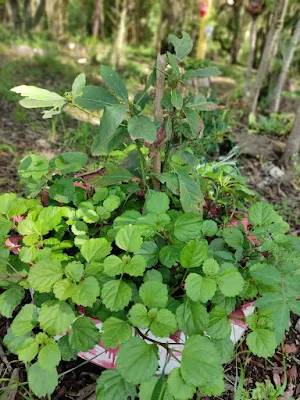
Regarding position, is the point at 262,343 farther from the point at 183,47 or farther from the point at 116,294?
the point at 183,47

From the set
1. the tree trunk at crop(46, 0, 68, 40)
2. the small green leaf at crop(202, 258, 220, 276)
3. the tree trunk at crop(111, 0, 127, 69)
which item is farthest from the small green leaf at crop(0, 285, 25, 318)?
the tree trunk at crop(46, 0, 68, 40)

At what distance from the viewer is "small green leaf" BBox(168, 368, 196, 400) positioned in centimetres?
80

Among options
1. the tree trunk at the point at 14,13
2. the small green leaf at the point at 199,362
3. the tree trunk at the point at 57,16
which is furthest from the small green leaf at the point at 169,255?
the tree trunk at the point at 14,13

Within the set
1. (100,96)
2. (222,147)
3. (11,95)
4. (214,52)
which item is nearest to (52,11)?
(214,52)

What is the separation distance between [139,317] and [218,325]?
0.70ft

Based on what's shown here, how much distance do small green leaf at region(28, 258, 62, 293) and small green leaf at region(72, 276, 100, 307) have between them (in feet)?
0.22

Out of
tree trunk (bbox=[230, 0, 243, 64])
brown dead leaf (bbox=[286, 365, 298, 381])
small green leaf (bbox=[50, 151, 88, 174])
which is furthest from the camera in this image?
tree trunk (bbox=[230, 0, 243, 64])

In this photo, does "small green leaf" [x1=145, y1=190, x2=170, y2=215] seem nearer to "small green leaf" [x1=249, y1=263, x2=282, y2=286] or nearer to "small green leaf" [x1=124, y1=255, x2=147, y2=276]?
"small green leaf" [x1=124, y1=255, x2=147, y2=276]

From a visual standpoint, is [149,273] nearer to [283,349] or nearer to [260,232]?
[260,232]

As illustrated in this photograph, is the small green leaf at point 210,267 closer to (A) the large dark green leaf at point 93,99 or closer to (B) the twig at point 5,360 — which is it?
(A) the large dark green leaf at point 93,99

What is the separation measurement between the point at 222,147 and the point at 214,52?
8.32 m

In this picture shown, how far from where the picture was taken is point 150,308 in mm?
911

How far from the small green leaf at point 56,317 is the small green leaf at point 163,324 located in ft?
0.68

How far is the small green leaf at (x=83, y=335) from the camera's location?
906 mm
